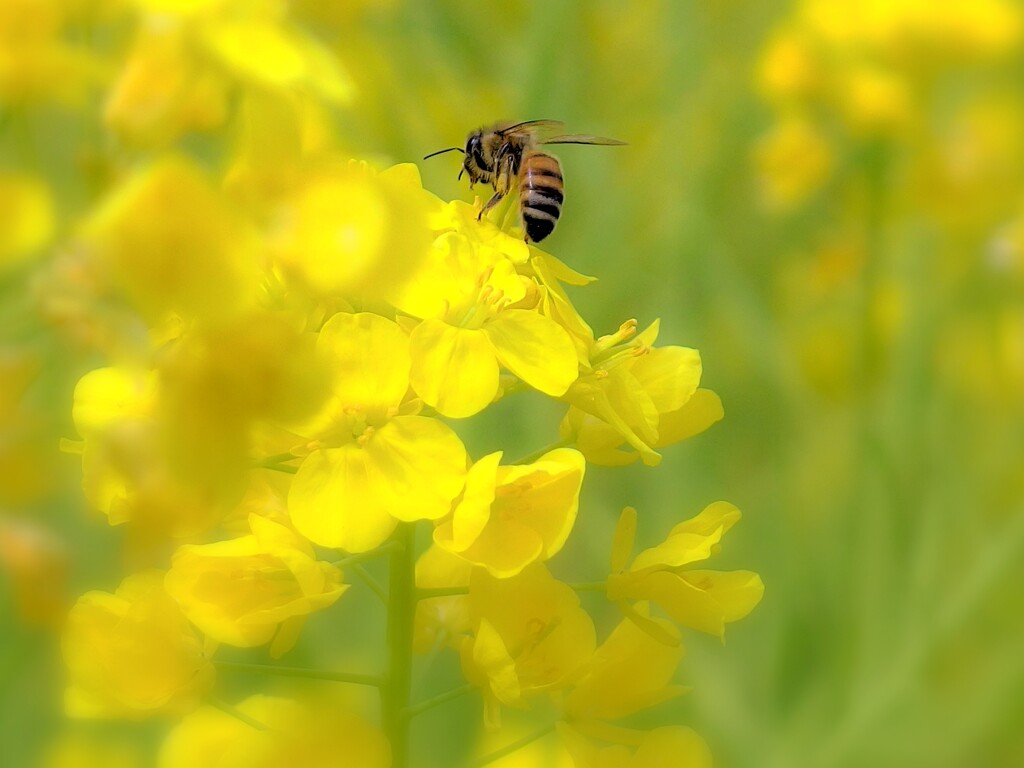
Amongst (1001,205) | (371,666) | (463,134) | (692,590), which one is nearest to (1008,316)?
(1001,205)

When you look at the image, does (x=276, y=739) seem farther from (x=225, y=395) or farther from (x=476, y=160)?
(x=476, y=160)

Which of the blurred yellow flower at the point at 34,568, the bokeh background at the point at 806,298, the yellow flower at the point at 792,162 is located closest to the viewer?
the blurred yellow flower at the point at 34,568

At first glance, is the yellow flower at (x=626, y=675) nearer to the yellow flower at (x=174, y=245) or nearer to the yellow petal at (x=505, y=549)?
the yellow petal at (x=505, y=549)

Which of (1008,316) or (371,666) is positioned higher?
(1008,316)

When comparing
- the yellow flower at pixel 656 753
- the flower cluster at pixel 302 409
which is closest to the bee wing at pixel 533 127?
the flower cluster at pixel 302 409

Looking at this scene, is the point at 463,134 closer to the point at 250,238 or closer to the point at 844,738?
the point at 844,738

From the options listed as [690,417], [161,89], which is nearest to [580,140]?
[690,417]

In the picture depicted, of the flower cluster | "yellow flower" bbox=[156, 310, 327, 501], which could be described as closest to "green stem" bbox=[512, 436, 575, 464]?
the flower cluster
